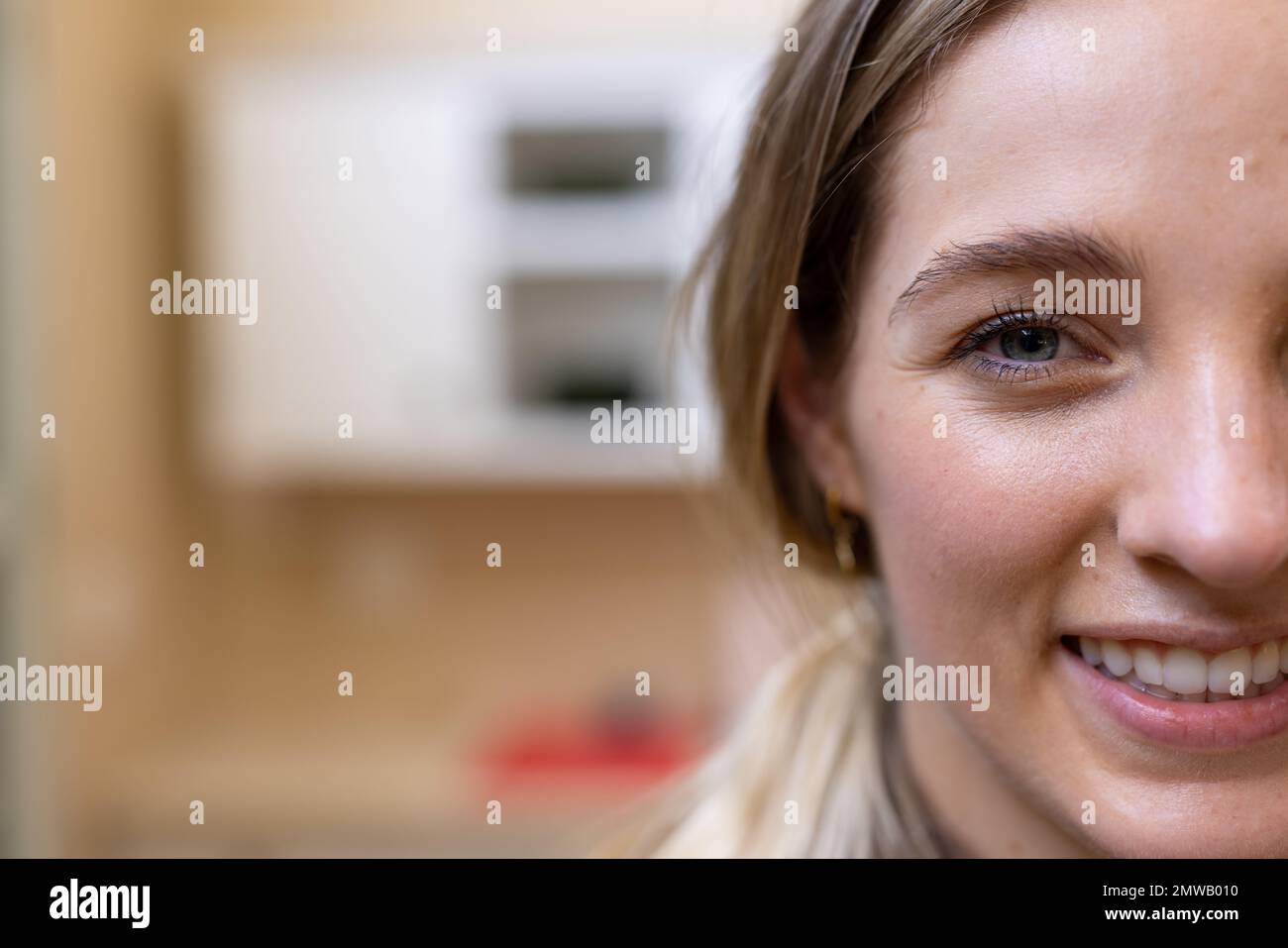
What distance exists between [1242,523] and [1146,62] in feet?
0.75

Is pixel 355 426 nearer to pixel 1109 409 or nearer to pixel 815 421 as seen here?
pixel 815 421

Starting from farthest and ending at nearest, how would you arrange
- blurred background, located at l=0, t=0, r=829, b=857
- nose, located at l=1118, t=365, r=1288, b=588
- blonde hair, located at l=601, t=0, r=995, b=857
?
1. blurred background, located at l=0, t=0, r=829, b=857
2. blonde hair, located at l=601, t=0, r=995, b=857
3. nose, located at l=1118, t=365, r=1288, b=588

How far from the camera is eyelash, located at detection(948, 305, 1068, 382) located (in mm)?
587

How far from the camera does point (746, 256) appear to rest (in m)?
0.75

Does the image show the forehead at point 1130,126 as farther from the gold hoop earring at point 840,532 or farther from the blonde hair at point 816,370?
the gold hoop earring at point 840,532

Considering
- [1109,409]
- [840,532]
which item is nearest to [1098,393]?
[1109,409]

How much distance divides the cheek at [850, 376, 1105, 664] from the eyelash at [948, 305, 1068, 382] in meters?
0.02

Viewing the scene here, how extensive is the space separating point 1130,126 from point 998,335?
13cm

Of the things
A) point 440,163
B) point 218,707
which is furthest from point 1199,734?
point 218,707

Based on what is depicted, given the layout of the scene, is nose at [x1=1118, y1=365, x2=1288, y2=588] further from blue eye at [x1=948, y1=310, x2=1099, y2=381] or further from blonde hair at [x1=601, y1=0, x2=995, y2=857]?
blonde hair at [x1=601, y1=0, x2=995, y2=857]

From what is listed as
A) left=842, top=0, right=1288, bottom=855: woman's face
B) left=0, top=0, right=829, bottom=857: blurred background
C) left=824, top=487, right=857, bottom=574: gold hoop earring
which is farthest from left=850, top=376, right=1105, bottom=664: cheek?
left=0, top=0, right=829, bottom=857: blurred background

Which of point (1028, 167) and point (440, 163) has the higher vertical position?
point (440, 163)

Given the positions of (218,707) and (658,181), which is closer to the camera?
(658,181)

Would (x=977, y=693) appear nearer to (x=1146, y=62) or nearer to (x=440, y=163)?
(x=1146, y=62)
